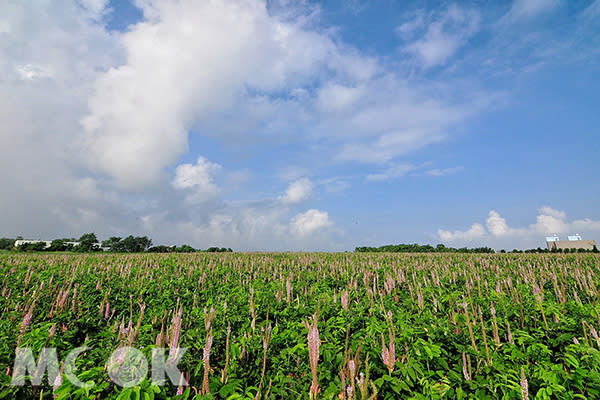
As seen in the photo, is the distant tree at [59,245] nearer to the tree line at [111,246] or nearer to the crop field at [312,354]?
the tree line at [111,246]

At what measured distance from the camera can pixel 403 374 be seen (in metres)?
3.15

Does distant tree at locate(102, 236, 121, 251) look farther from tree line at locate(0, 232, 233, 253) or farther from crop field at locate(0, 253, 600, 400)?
crop field at locate(0, 253, 600, 400)

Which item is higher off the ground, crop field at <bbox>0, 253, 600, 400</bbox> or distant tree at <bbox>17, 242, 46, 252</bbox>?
distant tree at <bbox>17, 242, 46, 252</bbox>

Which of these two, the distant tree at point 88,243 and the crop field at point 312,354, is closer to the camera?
the crop field at point 312,354

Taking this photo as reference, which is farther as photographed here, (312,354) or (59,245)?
(59,245)

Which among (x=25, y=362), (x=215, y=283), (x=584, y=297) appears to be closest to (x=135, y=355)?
(x=25, y=362)

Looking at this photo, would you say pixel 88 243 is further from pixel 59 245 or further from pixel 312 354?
pixel 312 354

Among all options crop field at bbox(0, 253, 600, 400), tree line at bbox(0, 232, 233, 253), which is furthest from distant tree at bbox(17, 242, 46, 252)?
crop field at bbox(0, 253, 600, 400)

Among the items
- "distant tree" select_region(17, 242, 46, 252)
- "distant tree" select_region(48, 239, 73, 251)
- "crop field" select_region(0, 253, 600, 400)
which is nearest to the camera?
"crop field" select_region(0, 253, 600, 400)

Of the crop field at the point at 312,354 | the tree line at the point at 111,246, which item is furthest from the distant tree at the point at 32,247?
the crop field at the point at 312,354

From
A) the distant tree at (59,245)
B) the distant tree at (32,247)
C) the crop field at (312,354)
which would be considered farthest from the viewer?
the distant tree at (59,245)

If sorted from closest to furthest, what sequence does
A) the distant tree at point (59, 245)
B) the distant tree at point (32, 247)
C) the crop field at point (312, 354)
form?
the crop field at point (312, 354), the distant tree at point (32, 247), the distant tree at point (59, 245)

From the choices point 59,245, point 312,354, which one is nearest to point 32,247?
point 59,245

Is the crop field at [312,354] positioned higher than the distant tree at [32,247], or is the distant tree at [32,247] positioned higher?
the distant tree at [32,247]
